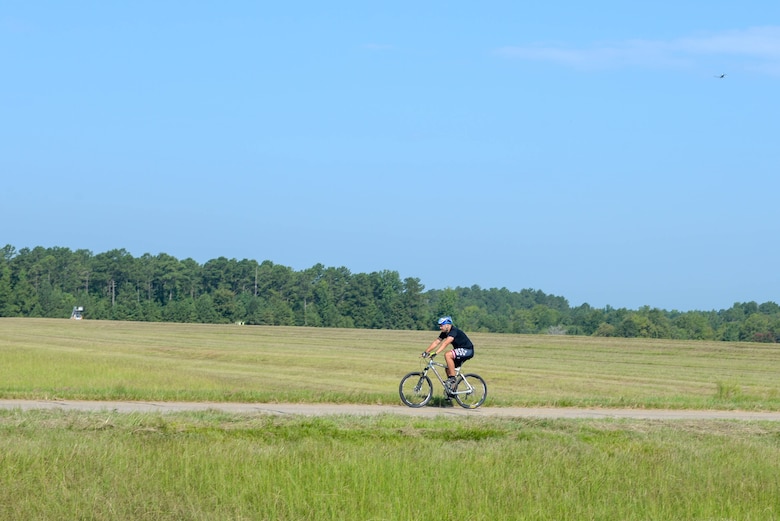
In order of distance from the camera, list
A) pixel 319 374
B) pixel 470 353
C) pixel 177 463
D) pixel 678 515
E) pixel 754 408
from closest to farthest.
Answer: pixel 678 515
pixel 177 463
pixel 470 353
pixel 754 408
pixel 319 374

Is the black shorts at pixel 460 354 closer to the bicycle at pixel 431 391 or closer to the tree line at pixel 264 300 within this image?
the bicycle at pixel 431 391

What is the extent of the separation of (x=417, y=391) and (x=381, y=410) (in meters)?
1.42

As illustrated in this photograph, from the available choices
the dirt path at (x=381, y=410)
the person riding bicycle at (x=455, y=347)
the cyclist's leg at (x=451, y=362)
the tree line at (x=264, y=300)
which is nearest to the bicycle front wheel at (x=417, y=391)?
the dirt path at (x=381, y=410)

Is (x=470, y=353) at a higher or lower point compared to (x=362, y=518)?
higher

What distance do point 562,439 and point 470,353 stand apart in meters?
6.17

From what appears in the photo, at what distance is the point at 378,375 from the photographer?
38.8 m

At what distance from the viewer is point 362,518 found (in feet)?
33.8

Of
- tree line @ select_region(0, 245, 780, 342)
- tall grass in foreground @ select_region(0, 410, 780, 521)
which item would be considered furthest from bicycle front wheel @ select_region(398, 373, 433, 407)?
tree line @ select_region(0, 245, 780, 342)

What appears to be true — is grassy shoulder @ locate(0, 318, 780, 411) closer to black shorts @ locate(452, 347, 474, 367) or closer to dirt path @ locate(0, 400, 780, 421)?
dirt path @ locate(0, 400, 780, 421)

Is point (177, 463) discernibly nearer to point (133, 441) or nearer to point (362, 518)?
point (133, 441)

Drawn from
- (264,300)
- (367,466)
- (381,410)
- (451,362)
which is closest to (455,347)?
(451,362)

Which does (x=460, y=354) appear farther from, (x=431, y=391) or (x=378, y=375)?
(x=378, y=375)

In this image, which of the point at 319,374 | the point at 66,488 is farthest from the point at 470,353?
the point at 319,374

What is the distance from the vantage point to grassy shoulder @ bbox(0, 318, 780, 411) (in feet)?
76.6
